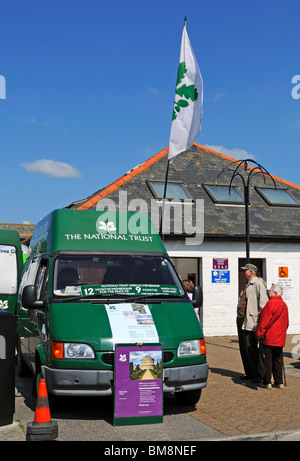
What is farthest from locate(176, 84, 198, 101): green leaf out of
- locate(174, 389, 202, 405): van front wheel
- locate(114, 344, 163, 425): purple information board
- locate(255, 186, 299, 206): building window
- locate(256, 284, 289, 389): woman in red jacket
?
locate(114, 344, 163, 425): purple information board

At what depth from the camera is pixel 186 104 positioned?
44.0 ft

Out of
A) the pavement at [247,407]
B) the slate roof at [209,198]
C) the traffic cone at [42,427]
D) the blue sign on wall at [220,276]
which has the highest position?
the slate roof at [209,198]

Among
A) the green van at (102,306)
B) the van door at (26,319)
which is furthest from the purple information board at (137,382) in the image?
the van door at (26,319)

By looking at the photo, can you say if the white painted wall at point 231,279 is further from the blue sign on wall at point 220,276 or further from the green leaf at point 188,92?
the green leaf at point 188,92

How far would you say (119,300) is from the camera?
6.95 m

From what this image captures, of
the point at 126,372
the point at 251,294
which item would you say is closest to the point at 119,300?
the point at 126,372

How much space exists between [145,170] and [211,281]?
477 cm

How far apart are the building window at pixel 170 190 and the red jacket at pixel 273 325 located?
→ 9.19 meters

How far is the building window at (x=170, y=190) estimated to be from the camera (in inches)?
703

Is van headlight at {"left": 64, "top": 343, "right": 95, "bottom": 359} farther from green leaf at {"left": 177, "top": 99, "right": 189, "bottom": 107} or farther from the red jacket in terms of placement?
green leaf at {"left": 177, "top": 99, "right": 189, "bottom": 107}

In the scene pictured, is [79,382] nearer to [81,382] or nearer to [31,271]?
[81,382]

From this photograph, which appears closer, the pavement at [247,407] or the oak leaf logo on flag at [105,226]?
the pavement at [247,407]

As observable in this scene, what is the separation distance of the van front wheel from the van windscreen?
1313 mm
